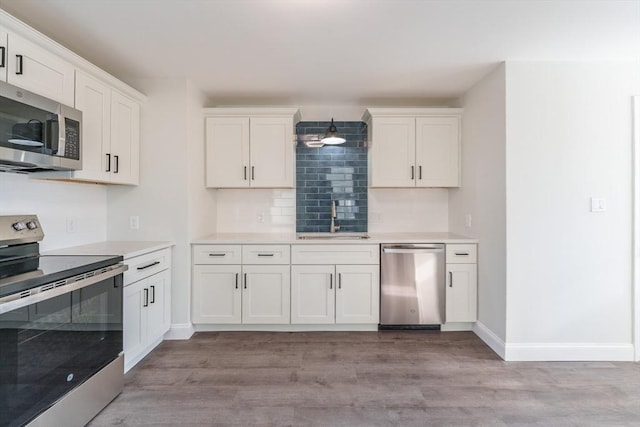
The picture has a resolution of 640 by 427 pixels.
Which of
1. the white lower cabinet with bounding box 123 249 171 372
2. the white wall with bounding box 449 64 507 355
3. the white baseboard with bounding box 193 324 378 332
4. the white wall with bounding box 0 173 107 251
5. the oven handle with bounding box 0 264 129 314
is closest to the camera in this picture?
the oven handle with bounding box 0 264 129 314

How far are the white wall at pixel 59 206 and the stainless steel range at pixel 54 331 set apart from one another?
0.17 meters

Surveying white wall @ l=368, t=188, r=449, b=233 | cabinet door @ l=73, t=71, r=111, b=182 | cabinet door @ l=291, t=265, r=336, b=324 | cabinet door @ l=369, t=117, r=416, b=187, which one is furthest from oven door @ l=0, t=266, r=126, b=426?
white wall @ l=368, t=188, r=449, b=233

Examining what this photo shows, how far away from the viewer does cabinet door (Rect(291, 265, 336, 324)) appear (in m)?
3.21

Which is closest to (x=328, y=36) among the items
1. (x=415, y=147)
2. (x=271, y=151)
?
(x=271, y=151)

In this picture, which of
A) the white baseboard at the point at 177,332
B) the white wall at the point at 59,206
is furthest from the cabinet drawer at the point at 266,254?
the white wall at the point at 59,206

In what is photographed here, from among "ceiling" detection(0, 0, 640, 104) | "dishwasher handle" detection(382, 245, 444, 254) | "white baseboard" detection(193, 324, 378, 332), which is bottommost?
"white baseboard" detection(193, 324, 378, 332)

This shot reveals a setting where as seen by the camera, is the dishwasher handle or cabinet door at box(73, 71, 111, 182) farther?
the dishwasher handle

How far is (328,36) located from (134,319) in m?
2.54

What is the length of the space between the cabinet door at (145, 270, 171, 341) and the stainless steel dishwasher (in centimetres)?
203

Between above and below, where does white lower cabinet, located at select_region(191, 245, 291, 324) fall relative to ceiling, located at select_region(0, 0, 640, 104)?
below

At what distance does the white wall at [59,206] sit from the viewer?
2.14 m

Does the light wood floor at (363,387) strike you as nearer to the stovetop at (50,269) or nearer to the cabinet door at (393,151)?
the stovetop at (50,269)

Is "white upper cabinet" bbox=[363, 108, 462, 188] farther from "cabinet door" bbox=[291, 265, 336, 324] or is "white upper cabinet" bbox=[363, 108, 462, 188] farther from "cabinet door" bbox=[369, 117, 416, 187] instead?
"cabinet door" bbox=[291, 265, 336, 324]

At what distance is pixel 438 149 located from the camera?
354cm
